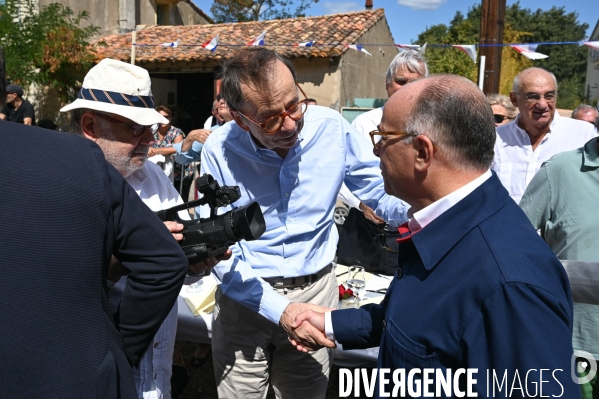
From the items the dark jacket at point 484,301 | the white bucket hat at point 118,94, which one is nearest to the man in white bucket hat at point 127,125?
the white bucket hat at point 118,94

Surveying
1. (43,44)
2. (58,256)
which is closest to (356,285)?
(58,256)

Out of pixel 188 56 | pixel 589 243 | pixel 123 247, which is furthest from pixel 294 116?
pixel 188 56

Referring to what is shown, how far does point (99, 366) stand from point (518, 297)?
3.33 ft

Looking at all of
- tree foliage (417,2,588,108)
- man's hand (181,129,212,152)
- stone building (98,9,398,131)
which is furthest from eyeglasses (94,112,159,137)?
tree foliage (417,2,588,108)

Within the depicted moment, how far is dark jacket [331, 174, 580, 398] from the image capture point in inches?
42.8

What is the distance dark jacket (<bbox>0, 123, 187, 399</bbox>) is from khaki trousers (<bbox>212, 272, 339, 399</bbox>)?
102cm

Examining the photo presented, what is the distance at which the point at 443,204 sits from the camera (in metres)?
1.33

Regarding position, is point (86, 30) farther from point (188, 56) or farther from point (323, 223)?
point (323, 223)

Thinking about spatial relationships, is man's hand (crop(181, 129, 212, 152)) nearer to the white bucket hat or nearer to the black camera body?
the white bucket hat

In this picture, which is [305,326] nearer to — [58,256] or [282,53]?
[58,256]

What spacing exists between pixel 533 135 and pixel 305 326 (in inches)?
111

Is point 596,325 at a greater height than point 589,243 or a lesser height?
lesser

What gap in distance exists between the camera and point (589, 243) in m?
2.37

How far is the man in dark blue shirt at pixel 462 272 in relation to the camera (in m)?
1.09
